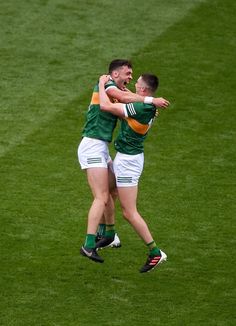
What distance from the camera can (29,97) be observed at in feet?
58.9

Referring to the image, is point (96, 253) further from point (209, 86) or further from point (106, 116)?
point (209, 86)

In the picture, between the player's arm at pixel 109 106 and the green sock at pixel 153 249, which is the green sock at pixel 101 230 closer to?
the green sock at pixel 153 249

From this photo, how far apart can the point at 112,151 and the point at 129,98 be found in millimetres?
3767

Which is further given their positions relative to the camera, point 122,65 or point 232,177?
point 232,177

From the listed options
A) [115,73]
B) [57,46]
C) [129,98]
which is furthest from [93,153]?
[57,46]

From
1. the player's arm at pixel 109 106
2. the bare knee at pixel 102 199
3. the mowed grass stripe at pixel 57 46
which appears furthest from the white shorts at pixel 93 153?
the mowed grass stripe at pixel 57 46

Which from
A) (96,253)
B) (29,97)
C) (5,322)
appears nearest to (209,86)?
(29,97)

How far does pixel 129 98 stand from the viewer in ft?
42.6

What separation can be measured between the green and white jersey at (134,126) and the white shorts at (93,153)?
0.66 ft

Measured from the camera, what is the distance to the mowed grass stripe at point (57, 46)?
17688mm

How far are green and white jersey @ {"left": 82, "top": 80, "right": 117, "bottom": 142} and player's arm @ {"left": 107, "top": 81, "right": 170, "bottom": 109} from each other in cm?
17

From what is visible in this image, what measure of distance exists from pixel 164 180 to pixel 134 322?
4.15m

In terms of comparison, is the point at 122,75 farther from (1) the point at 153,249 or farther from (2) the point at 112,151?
(2) the point at 112,151

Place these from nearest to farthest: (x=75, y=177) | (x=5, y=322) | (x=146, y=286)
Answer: (x=5, y=322), (x=146, y=286), (x=75, y=177)
